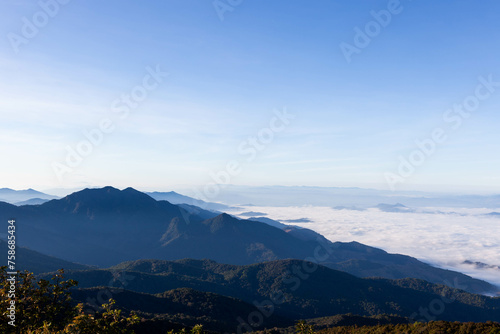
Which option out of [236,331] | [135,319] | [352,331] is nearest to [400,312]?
[236,331]

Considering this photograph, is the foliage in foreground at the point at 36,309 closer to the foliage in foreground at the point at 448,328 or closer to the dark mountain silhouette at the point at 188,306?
Answer: the foliage in foreground at the point at 448,328

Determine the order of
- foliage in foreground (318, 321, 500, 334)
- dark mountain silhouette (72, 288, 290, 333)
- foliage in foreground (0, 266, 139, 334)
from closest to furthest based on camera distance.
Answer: foliage in foreground (0, 266, 139, 334) < foliage in foreground (318, 321, 500, 334) < dark mountain silhouette (72, 288, 290, 333)

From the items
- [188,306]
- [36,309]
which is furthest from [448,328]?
[188,306]

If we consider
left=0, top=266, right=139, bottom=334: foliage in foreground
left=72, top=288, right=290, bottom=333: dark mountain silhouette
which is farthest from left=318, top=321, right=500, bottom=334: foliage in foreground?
left=72, top=288, right=290, bottom=333: dark mountain silhouette

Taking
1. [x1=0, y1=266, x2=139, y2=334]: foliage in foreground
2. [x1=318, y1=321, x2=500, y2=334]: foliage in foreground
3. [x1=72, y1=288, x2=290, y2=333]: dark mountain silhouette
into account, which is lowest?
[x1=72, y1=288, x2=290, y2=333]: dark mountain silhouette

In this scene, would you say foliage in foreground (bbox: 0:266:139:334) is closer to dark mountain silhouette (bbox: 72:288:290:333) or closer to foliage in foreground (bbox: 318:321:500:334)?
foliage in foreground (bbox: 318:321:500:334)

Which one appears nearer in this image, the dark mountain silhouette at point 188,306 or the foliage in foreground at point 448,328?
the foliage in foreground at point 448,328

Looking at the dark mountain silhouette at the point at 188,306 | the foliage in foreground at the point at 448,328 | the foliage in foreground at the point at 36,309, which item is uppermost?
the foliage in foreground at the point at 36,309

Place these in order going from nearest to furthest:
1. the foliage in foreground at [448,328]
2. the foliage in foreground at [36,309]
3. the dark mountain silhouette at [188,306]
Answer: the foliage in foreground at [36,309] < the foliage in foreground at [448,328] < the dark mountain silhouette at [188,306]

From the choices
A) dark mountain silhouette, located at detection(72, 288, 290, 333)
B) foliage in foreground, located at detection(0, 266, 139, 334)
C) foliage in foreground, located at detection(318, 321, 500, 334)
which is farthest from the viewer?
dark mountain silhouette, located at detection(72, 288, 290, 333)

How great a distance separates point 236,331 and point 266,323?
2211 centimetres

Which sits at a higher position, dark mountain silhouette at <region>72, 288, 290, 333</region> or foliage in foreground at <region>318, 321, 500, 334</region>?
foliage in foreground at <region>318, 321, 500, 334</region>

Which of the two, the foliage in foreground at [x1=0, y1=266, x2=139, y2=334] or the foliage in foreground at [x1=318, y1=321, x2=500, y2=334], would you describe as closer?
the foliage in foreground at [x1=0, y1=266, x2=139, y2=334]

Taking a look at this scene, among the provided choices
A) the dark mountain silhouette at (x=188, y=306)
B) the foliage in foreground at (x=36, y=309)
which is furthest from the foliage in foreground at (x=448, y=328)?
the dark mountain silhouette at (x=188, y=306)
